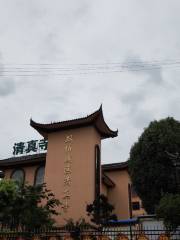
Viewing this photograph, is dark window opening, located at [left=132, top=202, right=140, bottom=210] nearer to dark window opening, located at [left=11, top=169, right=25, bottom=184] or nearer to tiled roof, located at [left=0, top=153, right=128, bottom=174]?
tiled roof, located at [left=0, top=153, right=128, bottom=174]

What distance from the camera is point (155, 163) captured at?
17.0m

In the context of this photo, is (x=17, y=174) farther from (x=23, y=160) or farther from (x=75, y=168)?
(x=75, y=168)

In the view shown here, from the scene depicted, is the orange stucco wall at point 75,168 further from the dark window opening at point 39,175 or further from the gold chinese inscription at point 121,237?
the gold chinese inscription at point 121,237

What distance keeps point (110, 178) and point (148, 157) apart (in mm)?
10460

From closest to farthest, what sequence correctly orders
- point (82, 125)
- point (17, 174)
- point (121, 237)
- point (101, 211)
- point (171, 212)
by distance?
point (121, 237)
point (171, 212)
point (101, 211)
point (82, 125)
point (17, 174)

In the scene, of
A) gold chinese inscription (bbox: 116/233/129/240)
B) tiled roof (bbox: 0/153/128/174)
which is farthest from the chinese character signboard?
gold chinese inscription (bbox: 116/233/129/240)

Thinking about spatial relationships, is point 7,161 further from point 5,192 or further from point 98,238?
point 98,238

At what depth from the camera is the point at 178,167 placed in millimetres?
15695

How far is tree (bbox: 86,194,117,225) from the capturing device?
16172 mm

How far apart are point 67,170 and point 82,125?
3077 millimetres

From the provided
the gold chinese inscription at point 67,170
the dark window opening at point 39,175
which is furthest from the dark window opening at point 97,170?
the dark window opening at point 39,175

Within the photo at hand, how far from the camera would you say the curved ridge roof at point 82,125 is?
20828mm

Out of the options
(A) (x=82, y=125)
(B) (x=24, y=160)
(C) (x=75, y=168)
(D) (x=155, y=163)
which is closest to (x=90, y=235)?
(D) (x=155, y=163)

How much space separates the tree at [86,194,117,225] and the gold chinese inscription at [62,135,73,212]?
2.64 meters
